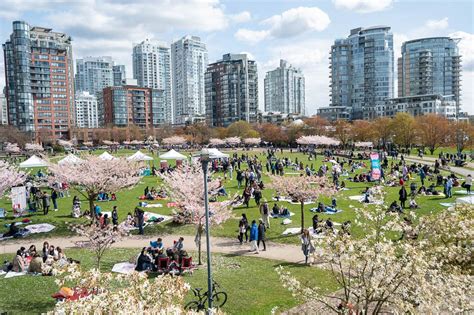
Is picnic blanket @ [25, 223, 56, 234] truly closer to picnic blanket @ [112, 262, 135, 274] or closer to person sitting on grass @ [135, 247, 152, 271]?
picnic blanket @ [112, 262, 135, 274]

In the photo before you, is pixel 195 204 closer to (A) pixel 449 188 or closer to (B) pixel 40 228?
(B) pixel 40 228

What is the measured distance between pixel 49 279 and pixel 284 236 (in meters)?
11.5

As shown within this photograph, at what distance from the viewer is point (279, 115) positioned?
559 feet

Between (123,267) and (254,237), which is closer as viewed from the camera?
(123,267)

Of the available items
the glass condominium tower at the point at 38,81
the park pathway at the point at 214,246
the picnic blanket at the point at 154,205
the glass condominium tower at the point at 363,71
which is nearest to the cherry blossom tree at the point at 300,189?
the park pathway at the point at 214,246

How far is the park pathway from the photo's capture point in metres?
18.7

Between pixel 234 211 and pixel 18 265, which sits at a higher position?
pixel 18 265

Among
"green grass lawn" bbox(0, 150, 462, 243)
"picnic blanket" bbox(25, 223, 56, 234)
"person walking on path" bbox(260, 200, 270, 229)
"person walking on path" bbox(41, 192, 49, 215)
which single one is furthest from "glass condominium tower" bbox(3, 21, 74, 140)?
"person walking on path" bbox(260, 200, 270, 229)

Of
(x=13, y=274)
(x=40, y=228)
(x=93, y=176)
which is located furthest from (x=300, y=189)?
(x=40, y=228)

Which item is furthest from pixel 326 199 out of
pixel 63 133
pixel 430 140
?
pixel 63 133

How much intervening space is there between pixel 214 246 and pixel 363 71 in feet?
506

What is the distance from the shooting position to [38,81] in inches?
5177

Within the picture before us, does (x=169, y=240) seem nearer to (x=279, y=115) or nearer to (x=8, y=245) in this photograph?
(x=8, y=245)

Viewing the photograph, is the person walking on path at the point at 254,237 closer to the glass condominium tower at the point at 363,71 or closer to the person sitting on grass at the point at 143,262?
the person sitting on grass at the point at 143,262
